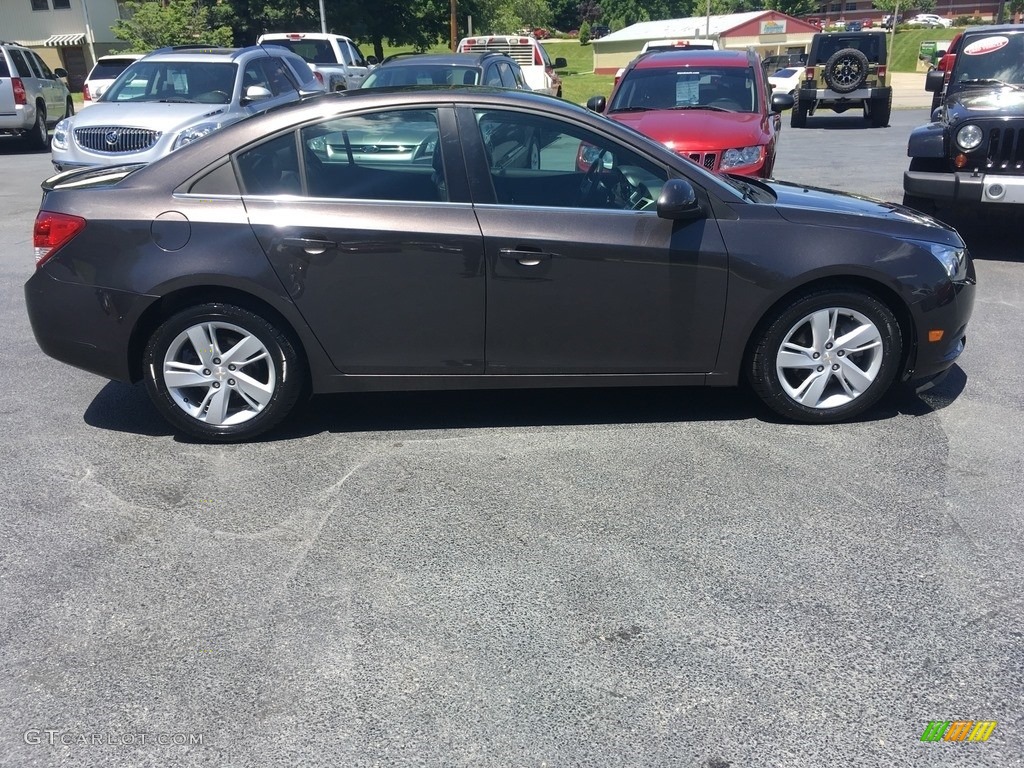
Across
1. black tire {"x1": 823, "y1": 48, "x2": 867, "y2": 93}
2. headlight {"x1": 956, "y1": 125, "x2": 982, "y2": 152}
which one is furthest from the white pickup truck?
headlight {"x1": 956, "y1": 125, "x2": 982, "y2": 152}

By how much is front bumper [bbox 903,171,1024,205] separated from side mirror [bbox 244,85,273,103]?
831 cm

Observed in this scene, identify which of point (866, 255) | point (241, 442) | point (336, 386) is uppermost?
point (866, 255)

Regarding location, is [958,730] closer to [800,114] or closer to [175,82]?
Result: [175,82]

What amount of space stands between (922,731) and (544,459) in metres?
2.18

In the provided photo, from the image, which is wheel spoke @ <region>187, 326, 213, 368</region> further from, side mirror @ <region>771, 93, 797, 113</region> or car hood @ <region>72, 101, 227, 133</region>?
side mirror @ <region>771, 93, 797, 113</region>

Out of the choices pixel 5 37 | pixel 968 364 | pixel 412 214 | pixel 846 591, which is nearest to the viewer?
pixel 846 591

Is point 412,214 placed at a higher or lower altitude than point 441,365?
higher

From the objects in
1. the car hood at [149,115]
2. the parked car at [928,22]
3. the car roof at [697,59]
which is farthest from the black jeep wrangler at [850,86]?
the parked car at [928,22]

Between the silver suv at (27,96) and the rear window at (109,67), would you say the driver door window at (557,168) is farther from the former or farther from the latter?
the rear window at (109,67)

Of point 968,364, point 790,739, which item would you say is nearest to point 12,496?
point 790,739

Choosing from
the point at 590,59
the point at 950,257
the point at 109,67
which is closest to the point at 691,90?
the point at 950,257

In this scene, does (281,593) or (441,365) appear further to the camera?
(441,365)

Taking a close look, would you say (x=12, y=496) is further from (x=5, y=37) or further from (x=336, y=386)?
(x=5, y=37)

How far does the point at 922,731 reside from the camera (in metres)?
2.74
